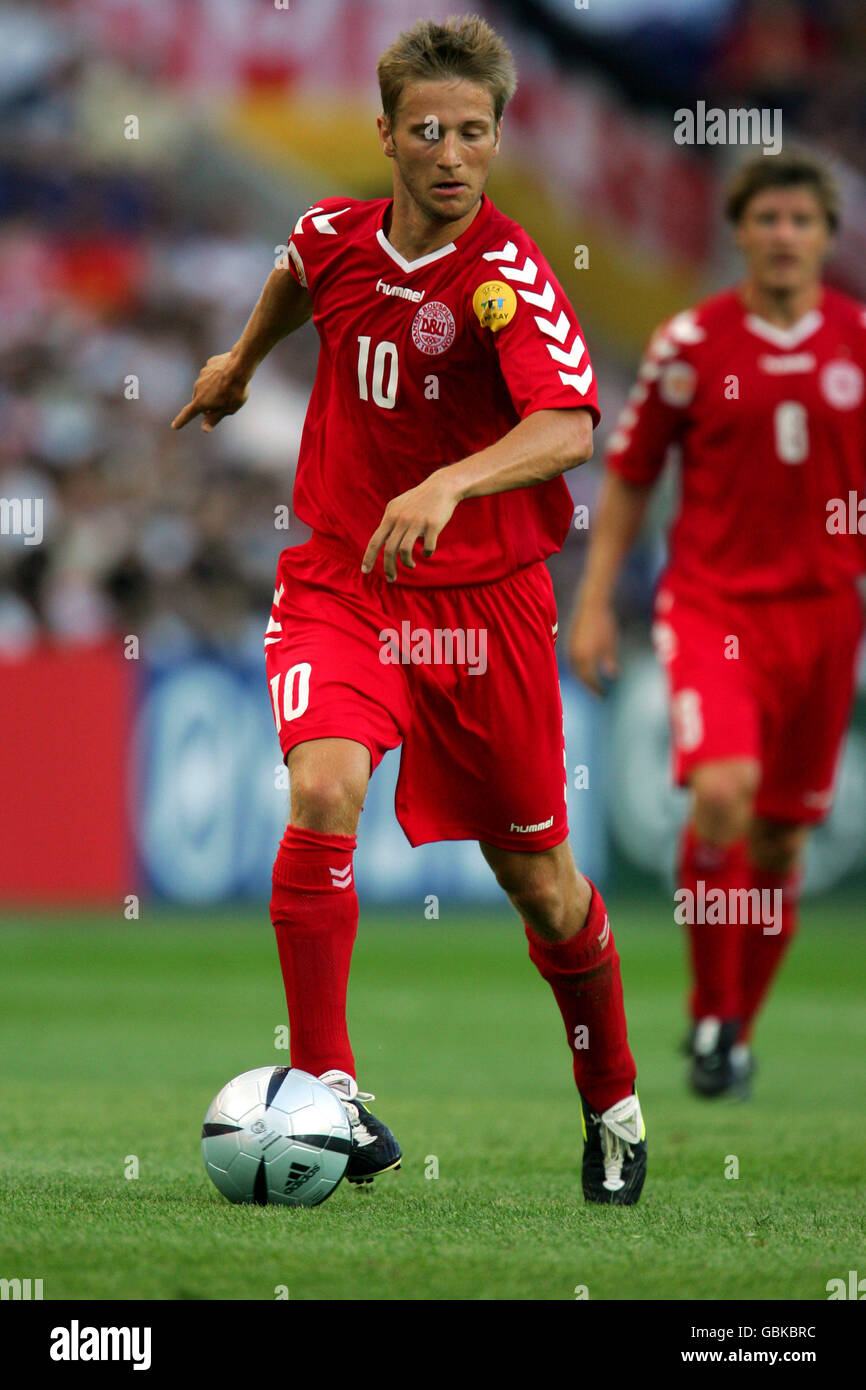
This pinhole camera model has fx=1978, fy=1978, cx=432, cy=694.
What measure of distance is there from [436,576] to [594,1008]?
102cm

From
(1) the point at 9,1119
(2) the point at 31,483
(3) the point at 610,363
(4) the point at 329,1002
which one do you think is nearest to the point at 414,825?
(4) the point at 329,1002

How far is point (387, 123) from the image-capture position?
410 cm

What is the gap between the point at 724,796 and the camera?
6.27 m

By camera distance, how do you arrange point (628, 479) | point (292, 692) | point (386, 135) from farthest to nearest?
point (628, 479)
point (386, 135)
point (292, 692)

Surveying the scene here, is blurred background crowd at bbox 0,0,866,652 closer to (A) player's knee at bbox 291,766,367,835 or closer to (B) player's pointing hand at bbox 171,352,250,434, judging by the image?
(B) player's pointing hand at bbox 171,352,250,434

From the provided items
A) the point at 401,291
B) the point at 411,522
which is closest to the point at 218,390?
the point at 401,291

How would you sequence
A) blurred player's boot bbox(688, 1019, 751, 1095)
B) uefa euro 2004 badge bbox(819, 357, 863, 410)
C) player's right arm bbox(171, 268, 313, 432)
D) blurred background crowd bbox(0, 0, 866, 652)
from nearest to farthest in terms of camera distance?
player's right arm bbox(171, 268, 313, 432) < blurred player's boot bbox(688, 1019, 751, 1095) < uefa euro 2004 badge bbox(819, 357, 863, 410) < blurred background crowd bbox(0, 0, 866, 652)

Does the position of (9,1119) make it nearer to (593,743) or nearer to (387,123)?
(387,123)

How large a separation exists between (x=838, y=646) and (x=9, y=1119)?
308cm

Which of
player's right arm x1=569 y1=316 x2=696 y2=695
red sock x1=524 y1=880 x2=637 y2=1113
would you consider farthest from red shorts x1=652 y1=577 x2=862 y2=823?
red sock x1=524 y1=880 x2=637 y2=1113

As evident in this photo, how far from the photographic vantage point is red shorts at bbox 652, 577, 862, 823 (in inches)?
249

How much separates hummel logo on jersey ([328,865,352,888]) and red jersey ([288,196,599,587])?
2.15ft

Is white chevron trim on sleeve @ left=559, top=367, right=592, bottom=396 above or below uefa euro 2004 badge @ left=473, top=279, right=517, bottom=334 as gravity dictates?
below

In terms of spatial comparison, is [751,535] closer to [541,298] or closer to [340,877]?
[541,298]
